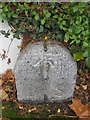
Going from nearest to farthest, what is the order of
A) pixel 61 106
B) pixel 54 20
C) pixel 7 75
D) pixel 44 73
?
pixel 54 20
pixel 44 73
pixel 61 106
pixel 7 75

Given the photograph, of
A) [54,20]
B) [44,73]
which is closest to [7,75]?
[44,73]

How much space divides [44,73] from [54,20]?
0.50 metres

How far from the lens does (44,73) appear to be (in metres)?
2.26

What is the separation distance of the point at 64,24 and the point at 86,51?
12.1 inches

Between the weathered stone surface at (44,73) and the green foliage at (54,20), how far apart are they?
0.11m

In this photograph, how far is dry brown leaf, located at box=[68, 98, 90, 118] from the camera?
2.24 m

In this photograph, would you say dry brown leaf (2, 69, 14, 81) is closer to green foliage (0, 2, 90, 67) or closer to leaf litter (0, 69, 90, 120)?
leaf litter (0, 69, 90, 120)

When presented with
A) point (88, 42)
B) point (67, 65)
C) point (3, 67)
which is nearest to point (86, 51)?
point (88, 42)

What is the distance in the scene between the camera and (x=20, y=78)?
A: 89.4 inches

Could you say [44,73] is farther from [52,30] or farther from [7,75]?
[7,75]

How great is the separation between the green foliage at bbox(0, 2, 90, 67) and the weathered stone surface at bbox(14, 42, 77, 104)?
0.11 m

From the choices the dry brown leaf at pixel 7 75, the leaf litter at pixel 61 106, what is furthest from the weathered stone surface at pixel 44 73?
the dry brown leaf at pixel 7 75

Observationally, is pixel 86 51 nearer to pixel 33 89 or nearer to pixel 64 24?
pixel 64 24

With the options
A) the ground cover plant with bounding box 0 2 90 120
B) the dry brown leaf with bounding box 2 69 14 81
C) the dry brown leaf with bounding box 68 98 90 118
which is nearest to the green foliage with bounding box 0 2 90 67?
the ground cover plant with bounding box 0 2 90 120
